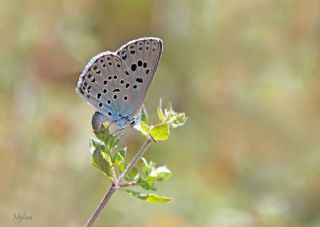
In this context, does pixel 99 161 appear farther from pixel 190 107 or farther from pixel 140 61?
pixel 190 107

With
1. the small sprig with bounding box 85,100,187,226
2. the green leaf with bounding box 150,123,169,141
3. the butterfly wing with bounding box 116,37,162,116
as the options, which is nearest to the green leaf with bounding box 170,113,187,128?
the small sprig with bounding box 85,100,187,226

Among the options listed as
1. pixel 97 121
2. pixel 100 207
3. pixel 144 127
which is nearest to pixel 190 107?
pixel 97 121

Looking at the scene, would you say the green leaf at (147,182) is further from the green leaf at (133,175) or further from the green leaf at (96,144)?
the green leaf at (96,144)

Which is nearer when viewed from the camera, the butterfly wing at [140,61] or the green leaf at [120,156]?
the green leaf at [120,156]

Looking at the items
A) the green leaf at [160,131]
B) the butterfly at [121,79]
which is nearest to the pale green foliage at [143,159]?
the green leaf at [160,131]

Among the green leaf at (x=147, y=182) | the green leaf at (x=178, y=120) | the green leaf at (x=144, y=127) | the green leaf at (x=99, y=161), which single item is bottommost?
the green leaf at (x=99, y=161)

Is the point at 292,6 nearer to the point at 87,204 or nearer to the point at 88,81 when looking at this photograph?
the point at 87,204
